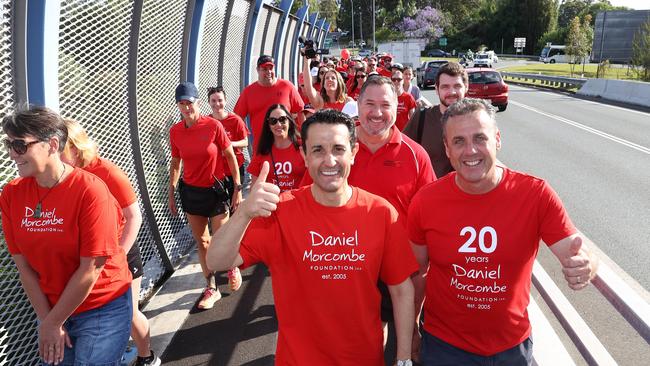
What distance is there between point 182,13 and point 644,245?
242 inches

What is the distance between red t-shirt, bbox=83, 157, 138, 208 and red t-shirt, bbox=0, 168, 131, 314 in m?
0.36

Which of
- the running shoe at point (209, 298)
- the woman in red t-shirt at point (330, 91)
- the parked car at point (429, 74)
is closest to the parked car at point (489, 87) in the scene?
the parked car at point (429, 74)

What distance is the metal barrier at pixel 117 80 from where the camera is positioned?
9.86 feet

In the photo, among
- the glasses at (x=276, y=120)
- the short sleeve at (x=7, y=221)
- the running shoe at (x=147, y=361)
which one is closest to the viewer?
the short sleeve at (x=7, y=221)

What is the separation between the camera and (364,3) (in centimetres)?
10619

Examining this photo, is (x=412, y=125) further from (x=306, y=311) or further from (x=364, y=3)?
(x=364, y=3)

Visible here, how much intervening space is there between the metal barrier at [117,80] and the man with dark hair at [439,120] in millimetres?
2641

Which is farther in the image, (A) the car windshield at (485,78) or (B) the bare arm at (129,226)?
(A) the car windshield at (485,78)

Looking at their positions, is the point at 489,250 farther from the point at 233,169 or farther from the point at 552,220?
the point at 233,169

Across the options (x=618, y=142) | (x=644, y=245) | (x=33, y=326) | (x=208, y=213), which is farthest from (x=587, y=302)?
(x=618, y=142)

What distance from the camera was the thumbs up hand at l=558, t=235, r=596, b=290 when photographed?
209 cm

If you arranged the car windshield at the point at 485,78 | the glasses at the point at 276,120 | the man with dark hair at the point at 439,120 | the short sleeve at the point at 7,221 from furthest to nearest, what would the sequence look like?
the car windshield at the point at 485,78 < the glasses at the point at 276,120 < the man with dark hair at the point at 439,120 < the short sleeve at the point at 7,221

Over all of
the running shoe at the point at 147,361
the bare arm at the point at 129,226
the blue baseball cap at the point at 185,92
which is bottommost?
the running shoe at the point at 147,361

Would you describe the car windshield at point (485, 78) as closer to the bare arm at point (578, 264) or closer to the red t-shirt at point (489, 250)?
the red t-shirt at point (489, 250)
